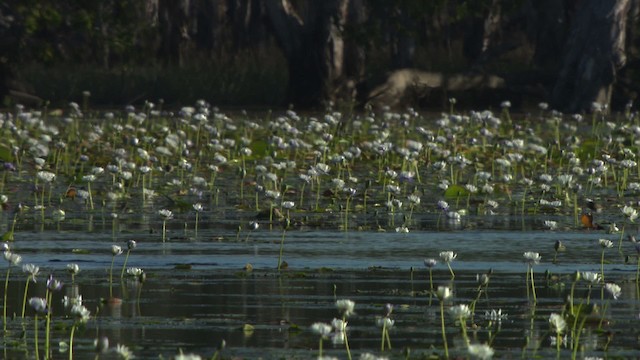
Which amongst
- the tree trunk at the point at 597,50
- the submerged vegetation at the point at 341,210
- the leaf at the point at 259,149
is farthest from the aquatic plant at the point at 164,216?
the tree trunk at the point at 597,50

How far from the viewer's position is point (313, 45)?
28.2 m

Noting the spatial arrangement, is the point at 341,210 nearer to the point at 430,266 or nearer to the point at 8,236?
the point at 8,236

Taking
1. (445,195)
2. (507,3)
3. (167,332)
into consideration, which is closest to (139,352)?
(167,332)

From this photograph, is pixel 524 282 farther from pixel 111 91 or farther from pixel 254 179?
pixel 111 91

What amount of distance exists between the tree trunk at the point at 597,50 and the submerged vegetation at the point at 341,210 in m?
5.08

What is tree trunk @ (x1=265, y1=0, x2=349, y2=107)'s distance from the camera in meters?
27.8

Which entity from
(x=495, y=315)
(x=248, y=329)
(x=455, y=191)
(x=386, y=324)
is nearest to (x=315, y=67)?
(x=455, y=191)

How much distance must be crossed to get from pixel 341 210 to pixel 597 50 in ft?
49.2

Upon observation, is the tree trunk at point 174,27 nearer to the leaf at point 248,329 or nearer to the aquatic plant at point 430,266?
the aquatic plant at point 430,266

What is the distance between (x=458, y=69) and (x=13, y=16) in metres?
11.3

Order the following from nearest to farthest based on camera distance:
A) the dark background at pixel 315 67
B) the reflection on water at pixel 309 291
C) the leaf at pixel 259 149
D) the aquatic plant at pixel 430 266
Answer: the reflection on water at pixel 309 291, the aquatic plant at pixel 430 266, the leaf at pixel 259 149, the dark background at pixel 315 67

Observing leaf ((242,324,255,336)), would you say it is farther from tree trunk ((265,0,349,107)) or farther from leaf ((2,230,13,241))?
tree trunk ((265,0,349,107))

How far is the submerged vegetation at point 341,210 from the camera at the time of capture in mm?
5973

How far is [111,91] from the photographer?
105ft
